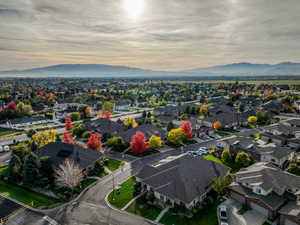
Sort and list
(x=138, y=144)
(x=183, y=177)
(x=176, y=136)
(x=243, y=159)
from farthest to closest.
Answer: (x=176, y=136)
(x=138, y=144)
(x=243, y=159)
(x=183, y=177)

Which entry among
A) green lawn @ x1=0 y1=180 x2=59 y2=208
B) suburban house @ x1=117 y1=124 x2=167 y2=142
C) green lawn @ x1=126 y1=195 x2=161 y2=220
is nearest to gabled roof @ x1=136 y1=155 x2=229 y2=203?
green lawn @ x1=126 y1=195 x2=161 y2=220

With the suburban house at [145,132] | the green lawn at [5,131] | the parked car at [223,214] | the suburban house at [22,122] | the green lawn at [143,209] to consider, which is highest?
the suburban house at [145,132]

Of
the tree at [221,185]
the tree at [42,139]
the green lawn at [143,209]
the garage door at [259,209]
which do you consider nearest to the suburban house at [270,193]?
the garage door at [259,209]

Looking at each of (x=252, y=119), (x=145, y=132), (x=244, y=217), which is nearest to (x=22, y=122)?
(x=145, y=132)

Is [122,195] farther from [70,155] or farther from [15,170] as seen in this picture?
[15,170]

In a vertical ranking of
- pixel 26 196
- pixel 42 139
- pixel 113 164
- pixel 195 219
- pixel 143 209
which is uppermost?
pixel 42 139

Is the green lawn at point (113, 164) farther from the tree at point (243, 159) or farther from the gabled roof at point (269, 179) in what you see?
the tree at point (243, 159)
